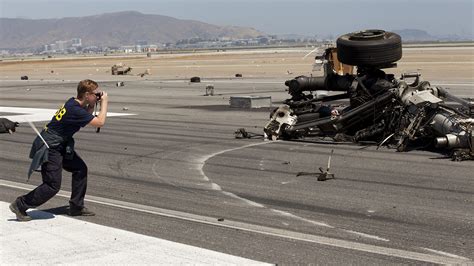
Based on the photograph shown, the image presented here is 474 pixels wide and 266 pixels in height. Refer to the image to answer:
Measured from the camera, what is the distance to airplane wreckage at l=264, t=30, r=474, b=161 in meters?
12.7

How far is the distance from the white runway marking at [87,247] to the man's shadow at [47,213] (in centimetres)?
23

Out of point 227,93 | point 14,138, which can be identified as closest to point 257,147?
point 14,138

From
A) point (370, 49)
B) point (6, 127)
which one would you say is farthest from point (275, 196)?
point (6, 127)

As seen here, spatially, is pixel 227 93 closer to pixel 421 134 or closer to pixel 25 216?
pixel 421 134

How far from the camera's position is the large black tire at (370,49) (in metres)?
14.5

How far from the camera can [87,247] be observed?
274 inches

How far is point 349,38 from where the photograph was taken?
49.6 feet

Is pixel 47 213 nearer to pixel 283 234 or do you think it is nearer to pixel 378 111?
pixel 283 234

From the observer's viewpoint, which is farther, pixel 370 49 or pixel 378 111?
pixel 370 49

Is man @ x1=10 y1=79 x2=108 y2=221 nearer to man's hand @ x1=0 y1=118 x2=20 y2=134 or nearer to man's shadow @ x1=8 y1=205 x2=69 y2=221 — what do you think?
man's shadow @ x1=8 y1=205 x2=69 y2=221

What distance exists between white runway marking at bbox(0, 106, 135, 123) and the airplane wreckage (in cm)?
998

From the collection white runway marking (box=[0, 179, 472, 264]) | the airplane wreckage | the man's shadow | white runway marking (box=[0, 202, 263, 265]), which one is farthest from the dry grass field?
white runway marking (box=[0, 202, 263, 265])

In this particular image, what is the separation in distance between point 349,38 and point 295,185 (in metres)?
5.92

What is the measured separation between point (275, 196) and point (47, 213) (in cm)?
327
